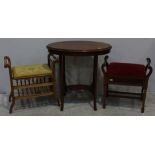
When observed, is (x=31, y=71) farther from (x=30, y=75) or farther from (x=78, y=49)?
(x=78, y=49)

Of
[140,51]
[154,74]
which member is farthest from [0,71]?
[154,74]

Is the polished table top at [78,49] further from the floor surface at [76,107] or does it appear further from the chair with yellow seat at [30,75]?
the floor surface at [76,107]

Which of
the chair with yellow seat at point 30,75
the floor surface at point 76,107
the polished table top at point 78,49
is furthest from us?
the floor surface at point 76,107

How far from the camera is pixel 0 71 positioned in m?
3.44

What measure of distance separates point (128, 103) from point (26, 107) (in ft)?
4.85

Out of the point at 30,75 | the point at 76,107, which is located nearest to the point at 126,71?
the point at 76,107

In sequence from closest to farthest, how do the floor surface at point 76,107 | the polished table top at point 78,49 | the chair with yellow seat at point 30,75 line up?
the polished table top at point 78,49 → the chair with yellow seat at point 30,75 → the floor surface at point 76,107

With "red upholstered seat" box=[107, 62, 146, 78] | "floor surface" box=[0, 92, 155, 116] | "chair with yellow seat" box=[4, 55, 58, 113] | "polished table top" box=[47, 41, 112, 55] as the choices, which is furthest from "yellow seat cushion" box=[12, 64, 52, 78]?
"red upholstered seat" box=[107, 62, 146, 78]

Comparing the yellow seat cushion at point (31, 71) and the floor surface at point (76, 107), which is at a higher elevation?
the yellow seat cushion at point (31, 71)

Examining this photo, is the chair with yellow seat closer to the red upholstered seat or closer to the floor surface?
the floor surface

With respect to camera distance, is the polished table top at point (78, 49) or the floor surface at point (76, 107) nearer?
the polished table top at point (78, 49)

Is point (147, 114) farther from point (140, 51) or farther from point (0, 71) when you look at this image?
point (0, 71)

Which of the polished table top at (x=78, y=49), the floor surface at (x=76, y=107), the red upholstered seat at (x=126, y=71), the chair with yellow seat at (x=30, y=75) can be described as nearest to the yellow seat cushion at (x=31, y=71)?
the chair with yellow seat at (x=30, y=75)
